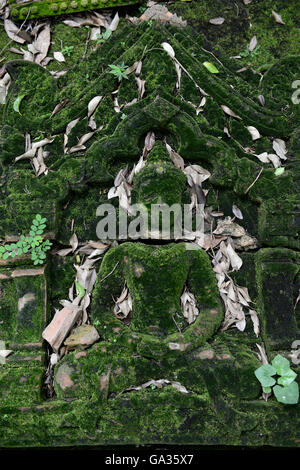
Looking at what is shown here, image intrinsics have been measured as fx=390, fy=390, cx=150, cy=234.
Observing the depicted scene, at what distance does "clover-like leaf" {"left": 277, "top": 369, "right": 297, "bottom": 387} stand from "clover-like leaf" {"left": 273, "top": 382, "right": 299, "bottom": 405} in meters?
0.03

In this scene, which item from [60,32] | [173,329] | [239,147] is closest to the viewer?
[173,329]

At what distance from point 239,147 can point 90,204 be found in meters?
1.17

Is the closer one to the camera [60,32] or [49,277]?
[49,277]

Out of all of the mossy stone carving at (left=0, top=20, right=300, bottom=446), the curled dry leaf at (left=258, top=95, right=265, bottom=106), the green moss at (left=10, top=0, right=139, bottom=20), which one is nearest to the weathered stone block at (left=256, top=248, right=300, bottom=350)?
the mossy stone carving at (left=0, top=20, right=300, bottom=446)

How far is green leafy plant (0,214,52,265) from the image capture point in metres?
2.63

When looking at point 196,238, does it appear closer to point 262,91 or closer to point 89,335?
point 89,335

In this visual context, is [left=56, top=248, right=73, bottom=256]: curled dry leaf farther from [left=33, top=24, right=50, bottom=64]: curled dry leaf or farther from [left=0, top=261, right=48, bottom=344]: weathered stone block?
[left=33, top=24, right=50, bottom=64]: curled dry leaf

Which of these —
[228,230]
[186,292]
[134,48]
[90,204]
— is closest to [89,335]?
[186,292]

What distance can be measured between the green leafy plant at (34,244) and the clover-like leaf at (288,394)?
169 cm

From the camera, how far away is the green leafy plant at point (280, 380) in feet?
7.43

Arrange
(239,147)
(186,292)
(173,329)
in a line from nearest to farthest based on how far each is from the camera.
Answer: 1. (173,329)
2. (186,292)
3. (239,147)

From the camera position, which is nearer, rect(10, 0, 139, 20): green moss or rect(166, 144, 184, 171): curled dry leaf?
rect(166, 144, 184, 171): curled dry leaf

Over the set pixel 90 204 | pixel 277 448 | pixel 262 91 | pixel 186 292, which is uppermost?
pixel 262 91

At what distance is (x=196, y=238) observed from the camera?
274cm
